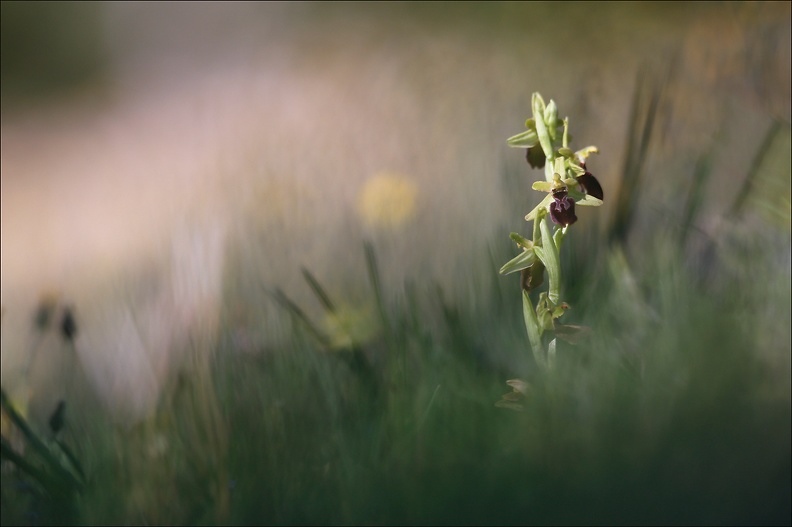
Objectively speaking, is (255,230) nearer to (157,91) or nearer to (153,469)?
(153,469)

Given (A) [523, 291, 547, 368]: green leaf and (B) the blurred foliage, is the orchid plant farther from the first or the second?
(B) the blurred foliage

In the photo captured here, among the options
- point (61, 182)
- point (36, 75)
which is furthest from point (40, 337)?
point (36, 75)

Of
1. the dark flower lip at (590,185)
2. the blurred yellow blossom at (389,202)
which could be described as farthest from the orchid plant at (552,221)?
the blurred yellow blossom at (389,202)

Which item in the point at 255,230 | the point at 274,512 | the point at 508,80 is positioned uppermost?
the point at 508,80

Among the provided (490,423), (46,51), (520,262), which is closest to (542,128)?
(520,262)

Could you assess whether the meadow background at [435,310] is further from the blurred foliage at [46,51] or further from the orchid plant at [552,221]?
the blurred foliage at [46,51]
